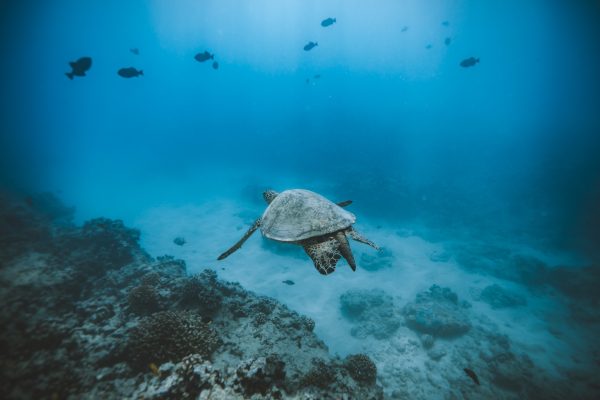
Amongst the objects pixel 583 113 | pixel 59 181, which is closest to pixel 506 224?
pixel 59 181

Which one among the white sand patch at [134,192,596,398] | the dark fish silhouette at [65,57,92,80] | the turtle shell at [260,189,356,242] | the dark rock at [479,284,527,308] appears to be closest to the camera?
the turtle shell at [260,189,356,242]

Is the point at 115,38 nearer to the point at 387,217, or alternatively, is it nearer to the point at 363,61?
the point at 363,61

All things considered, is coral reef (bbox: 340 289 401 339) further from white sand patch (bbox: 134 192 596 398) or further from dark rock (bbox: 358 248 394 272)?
dark rock (bbox: 358 248 394 272)

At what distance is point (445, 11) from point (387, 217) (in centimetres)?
7788

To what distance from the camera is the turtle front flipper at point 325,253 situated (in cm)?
331

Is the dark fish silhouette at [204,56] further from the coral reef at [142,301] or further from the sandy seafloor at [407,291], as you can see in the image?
the coral reef at [142,301]

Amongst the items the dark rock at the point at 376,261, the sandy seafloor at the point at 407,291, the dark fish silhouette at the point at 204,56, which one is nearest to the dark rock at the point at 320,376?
the sandy seafloor at the point at 407,291

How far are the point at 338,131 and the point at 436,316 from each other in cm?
6766

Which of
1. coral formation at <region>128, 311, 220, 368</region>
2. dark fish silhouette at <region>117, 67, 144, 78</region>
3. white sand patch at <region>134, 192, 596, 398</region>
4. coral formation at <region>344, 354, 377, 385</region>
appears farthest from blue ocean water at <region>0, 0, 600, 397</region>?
dark fish silhouette at <region>117, 67, 144, 78</region>

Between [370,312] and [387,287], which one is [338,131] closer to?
[387,287]

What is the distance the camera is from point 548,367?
870 centimetres

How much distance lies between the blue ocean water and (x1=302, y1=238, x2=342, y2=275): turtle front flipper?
23.7 ft

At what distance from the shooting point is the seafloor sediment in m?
2.95

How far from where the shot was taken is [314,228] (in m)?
3.79
